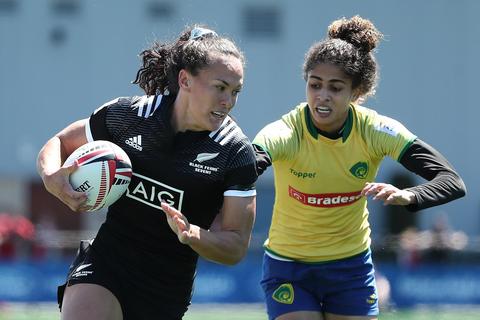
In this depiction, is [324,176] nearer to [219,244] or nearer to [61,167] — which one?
[219,244]

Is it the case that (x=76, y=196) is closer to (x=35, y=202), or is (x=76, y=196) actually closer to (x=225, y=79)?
(x=225, y=79)

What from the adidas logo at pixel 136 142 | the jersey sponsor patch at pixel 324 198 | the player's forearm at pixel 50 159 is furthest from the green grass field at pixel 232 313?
the adidas logo at pixel 136 142

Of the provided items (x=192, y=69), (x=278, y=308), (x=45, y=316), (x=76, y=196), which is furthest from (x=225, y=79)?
(x=45, y=316)

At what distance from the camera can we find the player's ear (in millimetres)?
4559

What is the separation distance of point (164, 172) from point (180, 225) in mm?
411

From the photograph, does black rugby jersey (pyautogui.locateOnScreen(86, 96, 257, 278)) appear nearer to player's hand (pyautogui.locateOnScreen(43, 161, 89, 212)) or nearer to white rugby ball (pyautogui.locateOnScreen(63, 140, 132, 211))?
white rugby ball (pyautogui.locateOnScreen(63, 140, 132, 211))

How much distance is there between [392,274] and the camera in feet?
43.6

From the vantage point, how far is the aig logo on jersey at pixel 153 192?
4496 mm

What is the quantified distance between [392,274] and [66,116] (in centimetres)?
992

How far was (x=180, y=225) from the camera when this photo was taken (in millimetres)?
4156

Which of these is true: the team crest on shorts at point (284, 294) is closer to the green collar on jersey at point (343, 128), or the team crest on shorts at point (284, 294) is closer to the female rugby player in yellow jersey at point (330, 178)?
the female rugby player in yellow jersey at point (330, 178)

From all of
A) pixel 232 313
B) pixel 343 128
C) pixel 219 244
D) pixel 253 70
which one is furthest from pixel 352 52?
pixel 253 70

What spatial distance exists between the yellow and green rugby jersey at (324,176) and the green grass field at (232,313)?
6466 mm

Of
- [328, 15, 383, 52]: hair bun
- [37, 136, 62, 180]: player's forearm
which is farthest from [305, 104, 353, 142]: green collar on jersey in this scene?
[37, 136, 62, 180]: player's forearm
